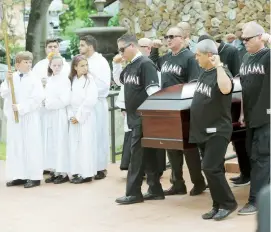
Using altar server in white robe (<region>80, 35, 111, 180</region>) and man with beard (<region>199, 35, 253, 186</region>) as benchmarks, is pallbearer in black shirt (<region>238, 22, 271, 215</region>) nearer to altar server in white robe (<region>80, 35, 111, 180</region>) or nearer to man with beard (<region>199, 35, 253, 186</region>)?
man with beard (<region>199, 35, 253, 186</region>)

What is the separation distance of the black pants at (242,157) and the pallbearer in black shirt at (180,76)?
571 millimetres

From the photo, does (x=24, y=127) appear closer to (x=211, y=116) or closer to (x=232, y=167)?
(x=232, y=167)

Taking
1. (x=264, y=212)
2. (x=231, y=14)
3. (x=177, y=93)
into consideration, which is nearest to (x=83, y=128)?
(x=177, y=93)

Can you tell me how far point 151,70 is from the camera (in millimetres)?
7719

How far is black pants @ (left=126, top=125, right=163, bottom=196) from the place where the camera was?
778cm

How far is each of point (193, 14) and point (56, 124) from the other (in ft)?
30.0

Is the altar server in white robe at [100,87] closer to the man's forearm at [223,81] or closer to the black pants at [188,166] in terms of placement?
the black pants at [188,166]

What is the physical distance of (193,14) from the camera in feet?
→ 59.2

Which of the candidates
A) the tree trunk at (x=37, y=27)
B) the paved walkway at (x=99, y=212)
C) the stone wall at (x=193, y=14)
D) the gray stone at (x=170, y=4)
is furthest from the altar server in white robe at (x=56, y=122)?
the gray stone at (x=170, y=4)

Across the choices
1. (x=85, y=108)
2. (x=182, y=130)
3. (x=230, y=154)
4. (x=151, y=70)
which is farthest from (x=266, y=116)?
(x=230, y=154)

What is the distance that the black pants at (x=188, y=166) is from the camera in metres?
7.86

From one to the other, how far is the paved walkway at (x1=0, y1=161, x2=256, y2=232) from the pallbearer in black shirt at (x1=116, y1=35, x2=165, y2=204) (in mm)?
224

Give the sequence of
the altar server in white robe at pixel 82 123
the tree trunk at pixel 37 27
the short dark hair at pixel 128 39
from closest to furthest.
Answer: the short dark hair at pixel 128 39 < the altar server in white robe at pixel 82 123 < the tree trunk at pixel 37 27

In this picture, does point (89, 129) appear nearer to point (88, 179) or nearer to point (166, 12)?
point (88, 179)
